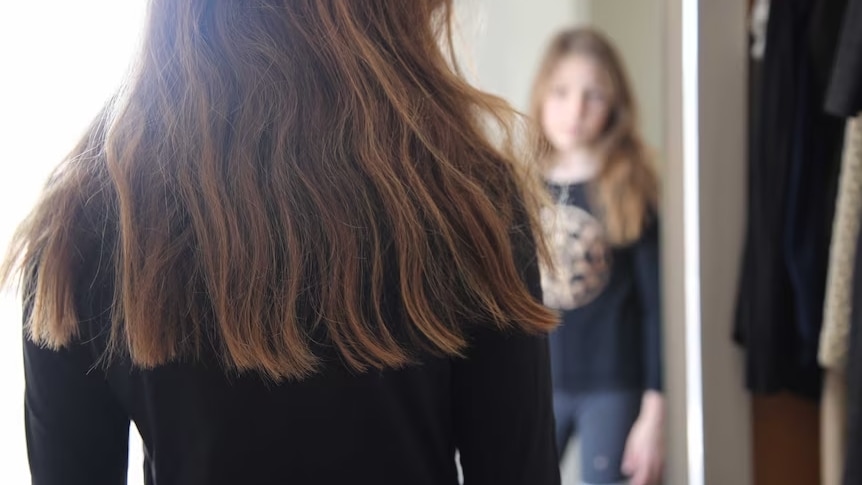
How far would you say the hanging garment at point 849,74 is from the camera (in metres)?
1.05

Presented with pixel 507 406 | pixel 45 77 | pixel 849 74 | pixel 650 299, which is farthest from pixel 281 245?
pixel 650 299

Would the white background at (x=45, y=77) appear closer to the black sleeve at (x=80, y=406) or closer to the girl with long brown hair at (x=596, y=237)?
the black sleeve at (x=80, y=406)

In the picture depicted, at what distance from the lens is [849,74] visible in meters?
1.06

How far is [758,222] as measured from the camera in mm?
1329

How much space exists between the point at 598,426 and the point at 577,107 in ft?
1.95

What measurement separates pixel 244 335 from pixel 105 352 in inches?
4.9

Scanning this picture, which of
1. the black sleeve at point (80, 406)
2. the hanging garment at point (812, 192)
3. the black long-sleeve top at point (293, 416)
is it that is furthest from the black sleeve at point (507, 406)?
the hanging garment at point (812, 192)

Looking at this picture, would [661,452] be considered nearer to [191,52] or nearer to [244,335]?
[244,335]

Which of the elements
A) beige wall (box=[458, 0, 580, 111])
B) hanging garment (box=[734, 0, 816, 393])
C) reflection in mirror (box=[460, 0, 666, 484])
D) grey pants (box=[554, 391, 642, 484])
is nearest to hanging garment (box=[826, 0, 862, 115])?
hanging garment (box=[734, 0, 816, 393])

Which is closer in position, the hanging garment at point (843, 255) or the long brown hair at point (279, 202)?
the long brown hair at point (279, 202)

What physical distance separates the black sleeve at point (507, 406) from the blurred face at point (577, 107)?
80cm

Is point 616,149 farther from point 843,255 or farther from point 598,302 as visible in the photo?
point 843,255

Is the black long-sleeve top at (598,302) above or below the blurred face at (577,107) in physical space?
below

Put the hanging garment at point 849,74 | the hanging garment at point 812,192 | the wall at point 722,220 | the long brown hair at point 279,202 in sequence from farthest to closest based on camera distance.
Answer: the wall at point 722,220, the hanging garment at point 812,192, the hanging garment at point 849,74, the long brown hair at point 279,202
